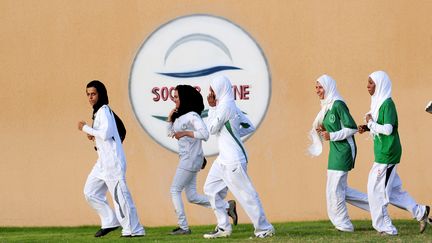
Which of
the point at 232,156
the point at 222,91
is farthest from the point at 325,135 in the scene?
the point at 222,91

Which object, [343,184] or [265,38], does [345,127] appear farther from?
[265,38]

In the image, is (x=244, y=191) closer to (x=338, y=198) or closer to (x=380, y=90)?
(x=338, y=198)

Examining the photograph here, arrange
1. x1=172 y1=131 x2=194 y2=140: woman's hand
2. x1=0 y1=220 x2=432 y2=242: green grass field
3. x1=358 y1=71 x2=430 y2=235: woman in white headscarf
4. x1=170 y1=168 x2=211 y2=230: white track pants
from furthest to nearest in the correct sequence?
x1=170 y1=168 x2=211 y2=230: white track pants, x1=172 y1=131 x2=194 y2=140: woman's hand, x1=358 y1=71 x2=430 y2=235: woman in white headscarf, x1=0 y1=220 x2=432 y2=242: green grass field

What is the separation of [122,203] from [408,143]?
4.10 meters

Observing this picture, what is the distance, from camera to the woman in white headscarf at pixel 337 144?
496 inches

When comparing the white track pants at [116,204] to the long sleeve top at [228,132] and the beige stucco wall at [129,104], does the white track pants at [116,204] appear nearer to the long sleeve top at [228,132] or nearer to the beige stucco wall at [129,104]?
the long sleeve top at [228,132]

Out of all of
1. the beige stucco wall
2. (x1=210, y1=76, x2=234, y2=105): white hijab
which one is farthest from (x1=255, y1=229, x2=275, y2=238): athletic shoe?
the beige stucco wall

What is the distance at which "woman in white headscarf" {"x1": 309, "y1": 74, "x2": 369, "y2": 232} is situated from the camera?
1259 cm

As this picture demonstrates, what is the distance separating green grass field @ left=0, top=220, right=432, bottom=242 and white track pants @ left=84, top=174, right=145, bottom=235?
0.56ft

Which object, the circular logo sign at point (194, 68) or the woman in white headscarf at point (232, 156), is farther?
the circular logo sign at point (194, 68)

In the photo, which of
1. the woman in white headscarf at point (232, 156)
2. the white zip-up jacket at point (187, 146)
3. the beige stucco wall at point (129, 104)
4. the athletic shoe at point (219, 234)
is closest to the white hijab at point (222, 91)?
the woman in white headscarf at point (232, 156)

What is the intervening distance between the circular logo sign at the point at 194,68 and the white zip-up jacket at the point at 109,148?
2680 mm

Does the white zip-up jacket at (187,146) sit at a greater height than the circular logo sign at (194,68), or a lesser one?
lesser

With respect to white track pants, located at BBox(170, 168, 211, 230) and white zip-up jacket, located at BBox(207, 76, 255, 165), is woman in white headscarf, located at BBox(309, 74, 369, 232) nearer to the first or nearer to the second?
white zip-up jacket, located at BBox(207, 76, 255, 165)
